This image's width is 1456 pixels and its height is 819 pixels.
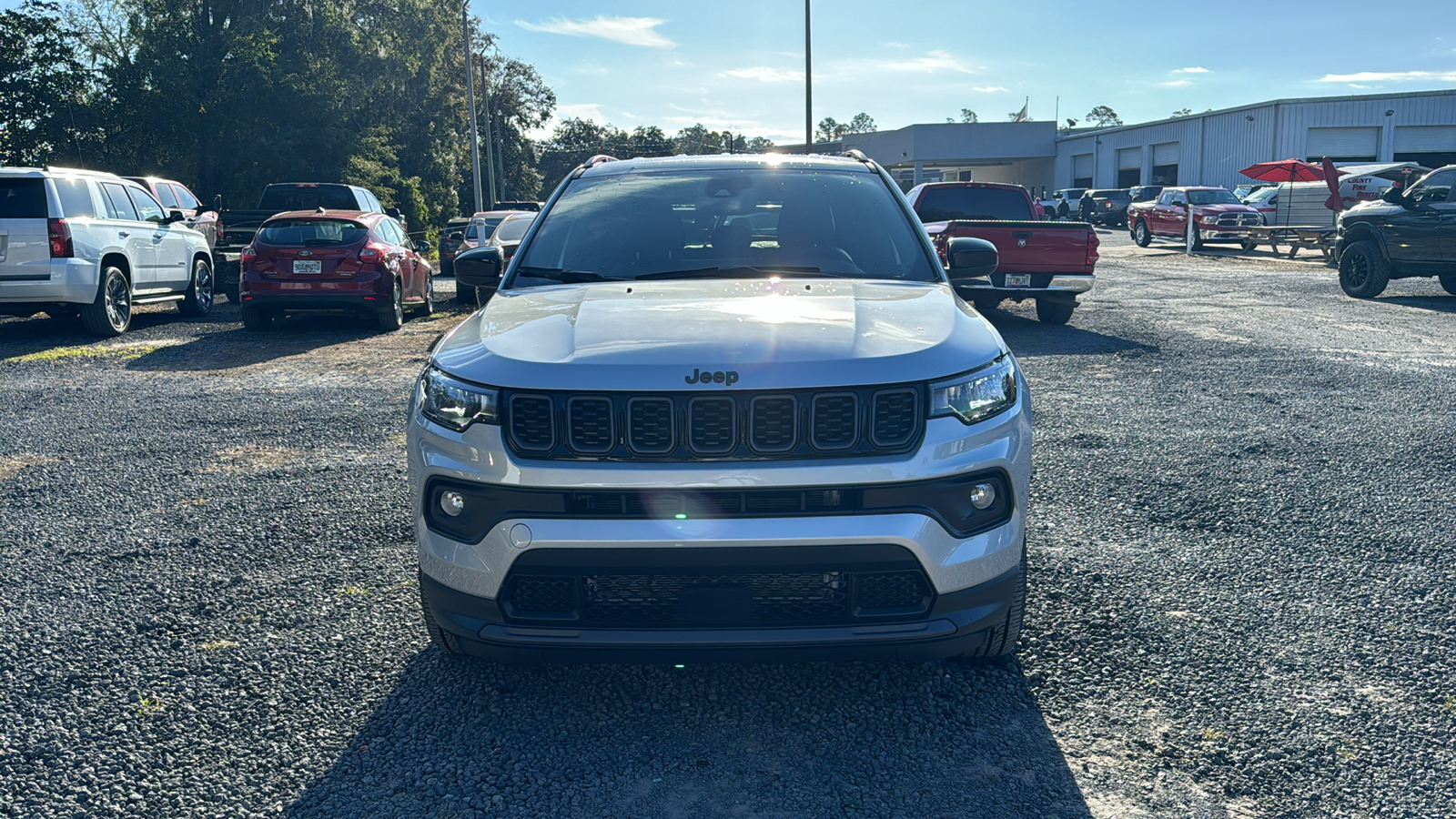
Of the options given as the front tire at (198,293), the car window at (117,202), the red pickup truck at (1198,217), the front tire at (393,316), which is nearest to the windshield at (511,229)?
the front tire at (393,316)

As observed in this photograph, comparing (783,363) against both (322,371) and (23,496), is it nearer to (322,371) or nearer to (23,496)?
(23,496)

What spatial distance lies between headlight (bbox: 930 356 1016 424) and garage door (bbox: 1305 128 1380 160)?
2089 inches

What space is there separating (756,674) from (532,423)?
1.22m

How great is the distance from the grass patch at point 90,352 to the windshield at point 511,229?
6.03m

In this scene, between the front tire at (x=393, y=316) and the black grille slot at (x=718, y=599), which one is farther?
the front tire at (x=393, y=316)

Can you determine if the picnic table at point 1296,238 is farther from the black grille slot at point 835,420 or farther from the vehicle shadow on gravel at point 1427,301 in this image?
the black grille slot at point 835,420

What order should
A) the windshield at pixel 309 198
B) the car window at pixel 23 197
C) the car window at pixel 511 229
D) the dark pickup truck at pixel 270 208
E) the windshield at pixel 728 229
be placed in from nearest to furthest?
the windshield at pixel 728 229
the car window at pixel 23 197
the car window at pixel 511 229
the dark pickup truck at pixel 270 208
the windshield at pixel 309 198

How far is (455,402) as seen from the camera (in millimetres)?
3039

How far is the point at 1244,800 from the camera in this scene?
273 centimetres

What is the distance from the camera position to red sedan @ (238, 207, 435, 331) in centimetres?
1298

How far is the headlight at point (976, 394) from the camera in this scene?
293 centimetres

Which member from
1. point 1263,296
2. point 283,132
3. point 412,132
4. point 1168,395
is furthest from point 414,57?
point 1168,395

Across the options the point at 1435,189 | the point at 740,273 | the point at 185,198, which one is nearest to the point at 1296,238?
the point at 1435,189

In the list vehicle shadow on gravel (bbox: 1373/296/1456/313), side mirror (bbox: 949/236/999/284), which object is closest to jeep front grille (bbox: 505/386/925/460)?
side mirror (bbox: 949/236/999/284)
